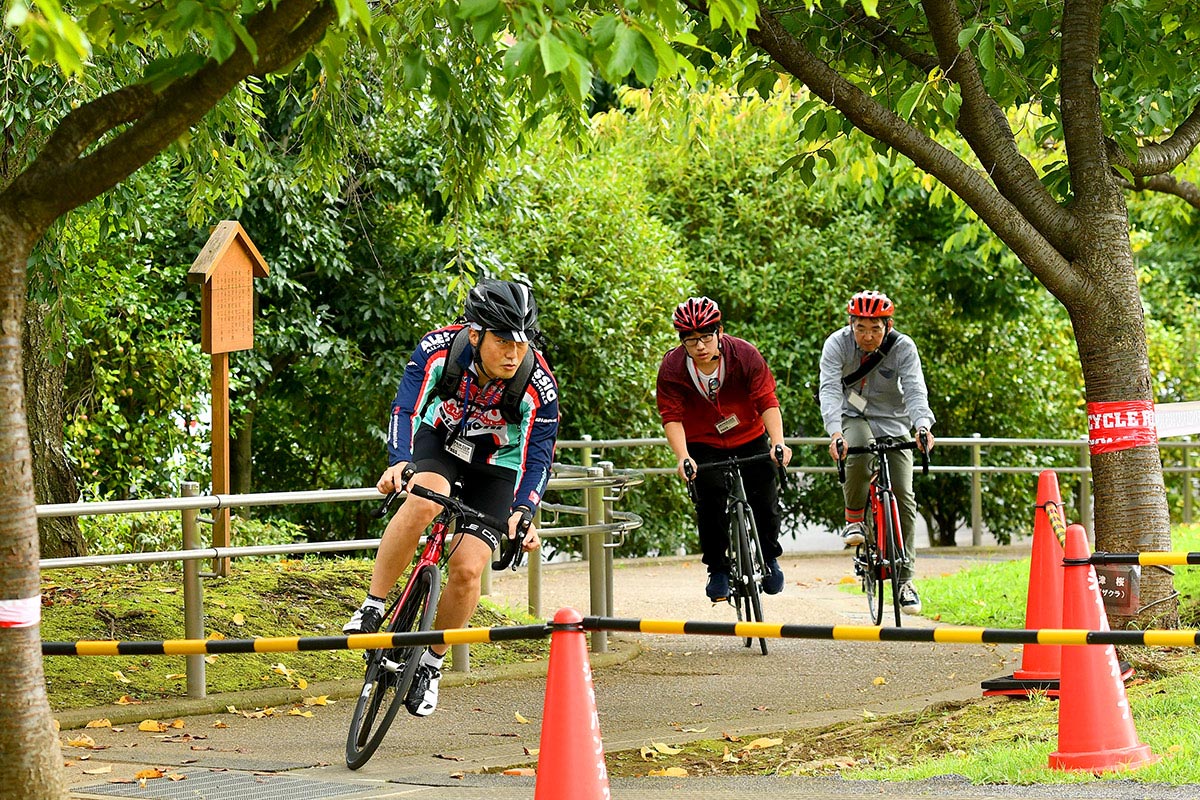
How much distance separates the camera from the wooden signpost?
999cm

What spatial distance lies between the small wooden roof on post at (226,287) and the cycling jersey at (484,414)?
3399mm

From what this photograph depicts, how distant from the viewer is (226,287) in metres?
10.2

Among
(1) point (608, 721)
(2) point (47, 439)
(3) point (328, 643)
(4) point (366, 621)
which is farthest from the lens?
(2) point (47, 439)

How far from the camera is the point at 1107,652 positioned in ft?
19.6

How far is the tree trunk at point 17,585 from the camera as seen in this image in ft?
15.8

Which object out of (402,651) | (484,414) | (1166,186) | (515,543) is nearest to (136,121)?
(484,414)

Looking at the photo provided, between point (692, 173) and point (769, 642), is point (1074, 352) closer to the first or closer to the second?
point (692, 173)

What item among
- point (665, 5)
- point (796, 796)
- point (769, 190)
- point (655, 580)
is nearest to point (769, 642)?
point (655, 580)

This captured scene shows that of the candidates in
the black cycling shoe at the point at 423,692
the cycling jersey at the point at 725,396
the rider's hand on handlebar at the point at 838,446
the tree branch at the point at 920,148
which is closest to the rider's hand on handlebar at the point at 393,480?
the black cycling shoe at the point at 423,692

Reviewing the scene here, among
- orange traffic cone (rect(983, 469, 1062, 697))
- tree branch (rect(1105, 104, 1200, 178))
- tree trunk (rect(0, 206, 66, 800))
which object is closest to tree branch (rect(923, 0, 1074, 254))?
tree branch (rect(1105, 104, 1200, 178))

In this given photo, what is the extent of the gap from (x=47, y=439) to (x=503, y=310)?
539 cm

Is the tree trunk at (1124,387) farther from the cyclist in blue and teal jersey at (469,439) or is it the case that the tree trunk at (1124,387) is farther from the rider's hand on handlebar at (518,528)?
the rider's hand on handlebar at (518,528)

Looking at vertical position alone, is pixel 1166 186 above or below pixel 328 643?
above

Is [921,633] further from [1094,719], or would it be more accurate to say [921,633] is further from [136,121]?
[136,121]
